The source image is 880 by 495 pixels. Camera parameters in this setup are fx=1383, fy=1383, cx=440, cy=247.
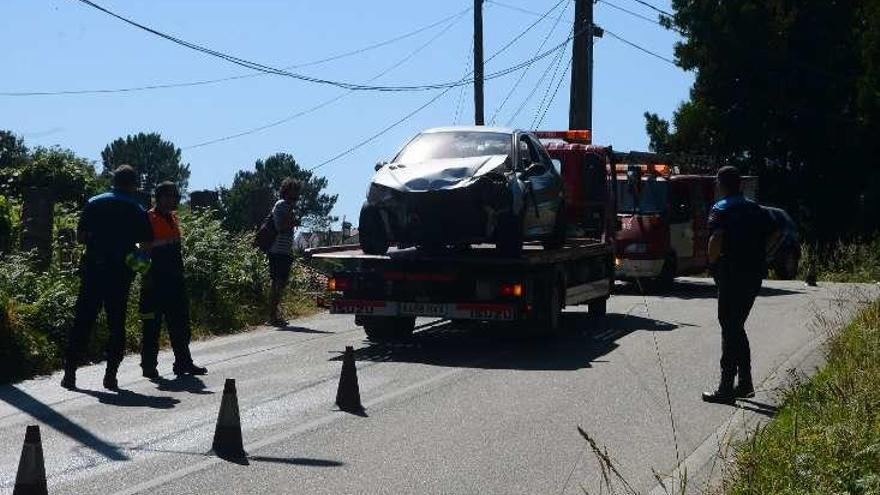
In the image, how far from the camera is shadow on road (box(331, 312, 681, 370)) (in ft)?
45.3

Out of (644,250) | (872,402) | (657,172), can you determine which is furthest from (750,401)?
(657,172)

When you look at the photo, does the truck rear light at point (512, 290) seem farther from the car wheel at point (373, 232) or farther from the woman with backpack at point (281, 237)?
the woman with backpack at point (281, 237)

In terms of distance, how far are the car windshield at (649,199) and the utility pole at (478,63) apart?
216 inches

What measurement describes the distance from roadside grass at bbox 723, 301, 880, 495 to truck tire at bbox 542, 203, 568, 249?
6824 millimetres

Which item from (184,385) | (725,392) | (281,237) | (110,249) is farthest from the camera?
(281,237)

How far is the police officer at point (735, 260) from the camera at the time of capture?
35.8 ft

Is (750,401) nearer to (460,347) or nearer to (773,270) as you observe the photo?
(460,347)

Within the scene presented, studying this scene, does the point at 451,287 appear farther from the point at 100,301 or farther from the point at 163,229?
the point at 100,301

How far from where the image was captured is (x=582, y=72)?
30469 mm

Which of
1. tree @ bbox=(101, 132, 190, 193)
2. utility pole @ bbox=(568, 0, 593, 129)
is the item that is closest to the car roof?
utility pole @ bbox=(568, 0, 593, 129)

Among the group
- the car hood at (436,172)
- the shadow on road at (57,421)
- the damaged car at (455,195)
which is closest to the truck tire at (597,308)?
the damaged car at (455,195)

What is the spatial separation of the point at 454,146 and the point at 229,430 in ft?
24.8

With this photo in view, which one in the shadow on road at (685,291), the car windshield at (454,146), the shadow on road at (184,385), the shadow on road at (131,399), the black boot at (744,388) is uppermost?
the car windshield at (454,146)

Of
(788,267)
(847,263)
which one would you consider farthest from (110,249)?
(788,267)
